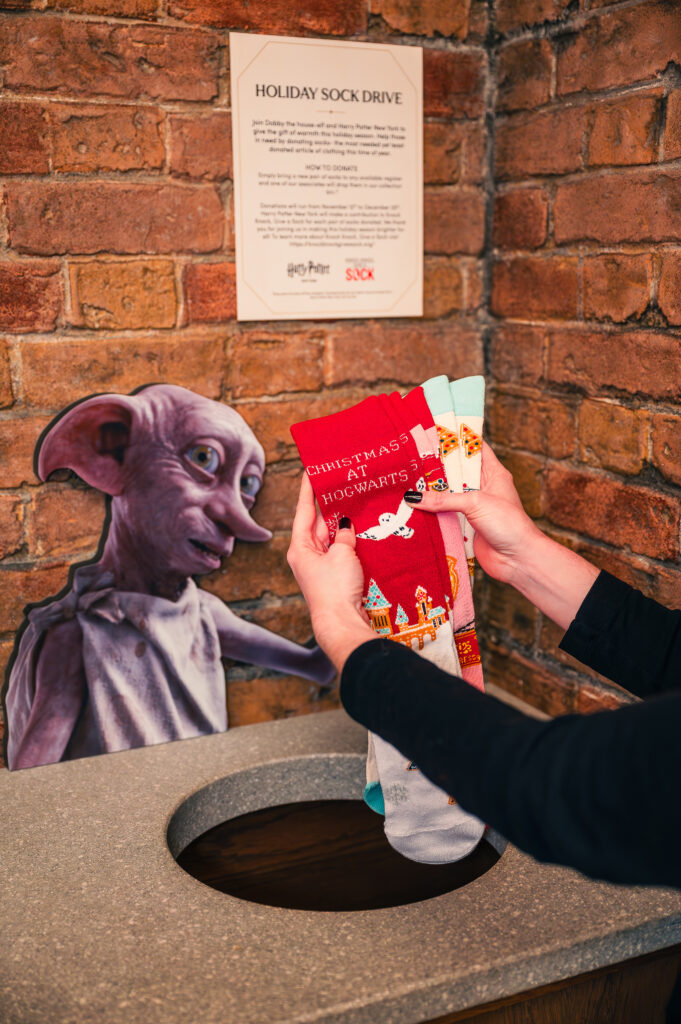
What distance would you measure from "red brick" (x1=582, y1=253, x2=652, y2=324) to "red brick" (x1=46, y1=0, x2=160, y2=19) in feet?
2.28

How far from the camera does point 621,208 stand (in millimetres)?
1227

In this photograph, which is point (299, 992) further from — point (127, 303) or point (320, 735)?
point (127, 303)

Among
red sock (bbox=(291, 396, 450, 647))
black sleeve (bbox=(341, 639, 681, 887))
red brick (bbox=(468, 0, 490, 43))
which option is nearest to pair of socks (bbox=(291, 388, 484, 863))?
red sock (bbox=(291, 396, 450, 647))

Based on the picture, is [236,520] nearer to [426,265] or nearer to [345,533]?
[345,533]

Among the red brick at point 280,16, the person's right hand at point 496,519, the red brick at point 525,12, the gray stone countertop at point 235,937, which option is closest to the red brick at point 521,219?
the red brick at point 525,12

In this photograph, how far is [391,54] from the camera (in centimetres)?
137

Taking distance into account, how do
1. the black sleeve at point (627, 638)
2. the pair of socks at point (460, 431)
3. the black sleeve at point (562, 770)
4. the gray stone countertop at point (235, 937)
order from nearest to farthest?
the black sleeve at point (562, 770), the gray stone countertop at point (235, 937), the black sleeve at point (627, 638), the pair of socks at point (460, 431)

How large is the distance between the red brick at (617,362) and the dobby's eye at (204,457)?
53cm

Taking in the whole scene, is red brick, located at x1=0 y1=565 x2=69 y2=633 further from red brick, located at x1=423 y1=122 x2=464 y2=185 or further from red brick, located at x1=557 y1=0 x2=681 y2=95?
red brick, located at x1=557 y1=0 x2=681 y2=95

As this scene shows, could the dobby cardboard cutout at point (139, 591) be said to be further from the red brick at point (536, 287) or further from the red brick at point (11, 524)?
the red brick at point (536, 287)

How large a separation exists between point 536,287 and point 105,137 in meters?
0.67

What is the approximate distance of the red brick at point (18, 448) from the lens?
126cm

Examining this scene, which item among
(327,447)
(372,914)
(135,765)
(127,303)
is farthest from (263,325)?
(372,914)

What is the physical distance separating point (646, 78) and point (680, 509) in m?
0.55
